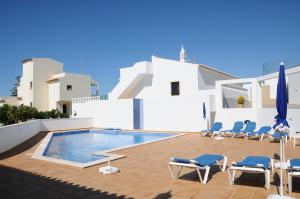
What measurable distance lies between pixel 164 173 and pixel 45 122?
16530mm

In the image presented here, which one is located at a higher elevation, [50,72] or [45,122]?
[50,72]

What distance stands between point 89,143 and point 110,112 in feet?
26.4

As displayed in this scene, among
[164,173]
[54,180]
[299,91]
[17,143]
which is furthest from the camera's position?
[299,91]

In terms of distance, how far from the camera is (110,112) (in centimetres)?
2341

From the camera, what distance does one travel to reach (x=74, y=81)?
33906 millimetres

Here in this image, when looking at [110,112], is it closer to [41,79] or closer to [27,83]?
[41,79]

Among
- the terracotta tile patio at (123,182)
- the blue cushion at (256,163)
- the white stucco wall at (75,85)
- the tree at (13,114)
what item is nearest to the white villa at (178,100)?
the tree at (13,114)

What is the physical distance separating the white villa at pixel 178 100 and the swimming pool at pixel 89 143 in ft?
6.65

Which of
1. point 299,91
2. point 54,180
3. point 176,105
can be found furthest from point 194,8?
point 54,180

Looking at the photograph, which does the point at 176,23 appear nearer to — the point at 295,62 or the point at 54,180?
the point at 295,62

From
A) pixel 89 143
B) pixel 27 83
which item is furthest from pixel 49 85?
pixel 89 143

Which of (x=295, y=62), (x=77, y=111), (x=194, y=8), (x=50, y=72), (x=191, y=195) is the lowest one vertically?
(x=191, y=195)

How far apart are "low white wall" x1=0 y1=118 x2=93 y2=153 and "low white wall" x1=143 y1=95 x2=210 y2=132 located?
6.61 m

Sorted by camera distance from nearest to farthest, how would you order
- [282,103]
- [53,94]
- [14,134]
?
Answer: 1. [282,103]
2. [14,134]
3. [53,94]
